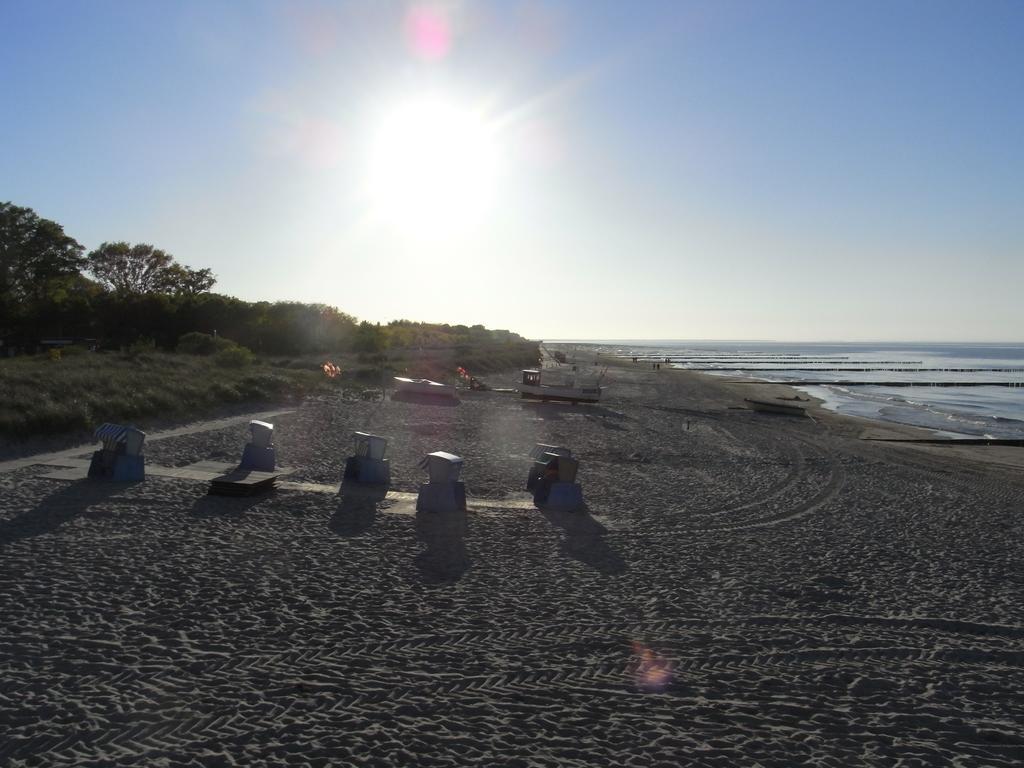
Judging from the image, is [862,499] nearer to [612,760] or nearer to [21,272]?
[612,760]

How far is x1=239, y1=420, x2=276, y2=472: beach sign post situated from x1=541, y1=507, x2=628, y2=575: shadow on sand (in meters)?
5.39

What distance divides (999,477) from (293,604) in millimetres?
18959

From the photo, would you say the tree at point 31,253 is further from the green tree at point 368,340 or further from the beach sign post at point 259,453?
the beach sign post at point 259,453

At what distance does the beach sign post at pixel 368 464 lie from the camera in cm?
1379

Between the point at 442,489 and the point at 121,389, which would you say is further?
the point at 121,389

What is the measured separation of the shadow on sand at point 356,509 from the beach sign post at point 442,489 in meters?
0.86

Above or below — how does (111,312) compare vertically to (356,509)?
above

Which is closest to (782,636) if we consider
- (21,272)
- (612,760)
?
(612,760)

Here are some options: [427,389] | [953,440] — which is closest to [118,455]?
[427,389]

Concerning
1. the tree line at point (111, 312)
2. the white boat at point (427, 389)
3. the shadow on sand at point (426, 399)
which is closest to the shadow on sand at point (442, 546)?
the shadow on sand at point (426, 399)

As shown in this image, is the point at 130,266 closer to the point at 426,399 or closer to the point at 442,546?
the point at 426,399

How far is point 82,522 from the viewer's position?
33.4ft

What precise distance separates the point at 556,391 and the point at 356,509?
20.4 meters

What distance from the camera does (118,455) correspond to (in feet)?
42.1
